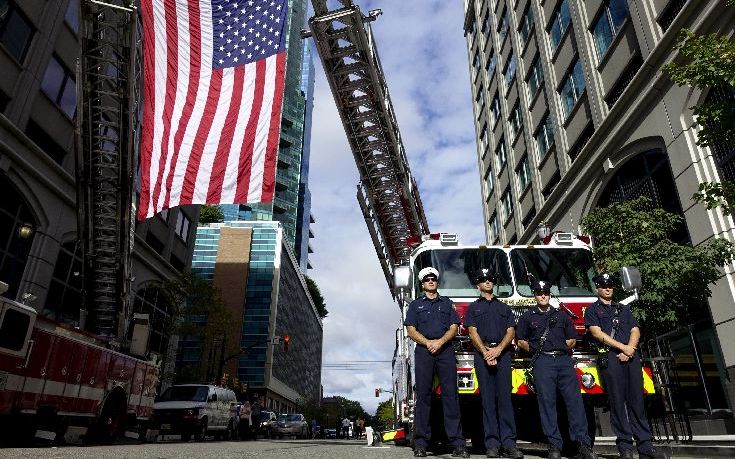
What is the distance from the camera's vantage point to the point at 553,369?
5.72 metres

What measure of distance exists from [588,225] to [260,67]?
335 inches

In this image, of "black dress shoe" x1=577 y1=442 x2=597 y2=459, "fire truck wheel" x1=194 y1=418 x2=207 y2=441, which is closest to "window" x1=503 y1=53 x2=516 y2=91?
"fire truck wheel" x1=194 y1=418 x2=207 y2=441

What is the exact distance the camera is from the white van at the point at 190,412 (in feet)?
51.0

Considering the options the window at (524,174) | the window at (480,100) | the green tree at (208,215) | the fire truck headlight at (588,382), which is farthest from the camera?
the green tree at (208,215)

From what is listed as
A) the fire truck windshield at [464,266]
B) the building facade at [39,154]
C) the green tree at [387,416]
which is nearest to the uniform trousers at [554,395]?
the fire truck windshield at [464,266]

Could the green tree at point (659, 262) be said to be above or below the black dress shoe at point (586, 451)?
above

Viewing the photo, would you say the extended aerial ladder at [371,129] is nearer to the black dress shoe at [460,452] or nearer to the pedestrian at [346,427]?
the black dress shoe at [460,452]

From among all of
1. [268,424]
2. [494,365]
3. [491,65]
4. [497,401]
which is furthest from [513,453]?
[491,65]

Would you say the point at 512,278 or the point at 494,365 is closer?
the point at 494,365

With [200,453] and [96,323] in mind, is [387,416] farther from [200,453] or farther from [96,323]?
[200,453]

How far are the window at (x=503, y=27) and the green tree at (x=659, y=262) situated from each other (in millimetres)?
24913

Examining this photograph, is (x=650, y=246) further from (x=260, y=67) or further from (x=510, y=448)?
(x=260, y=67)

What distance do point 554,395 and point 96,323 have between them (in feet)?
52.5

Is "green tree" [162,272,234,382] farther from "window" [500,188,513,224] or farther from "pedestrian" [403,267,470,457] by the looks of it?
"pedestrian" [403,267,470,457]
